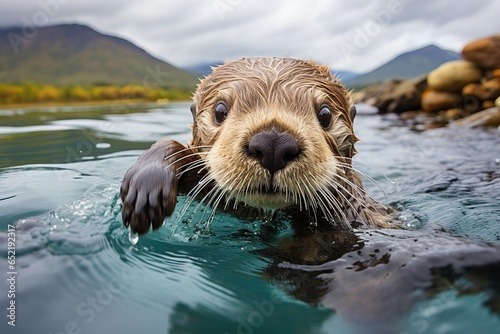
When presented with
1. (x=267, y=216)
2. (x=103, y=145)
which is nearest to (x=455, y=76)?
(x=103, y=145)

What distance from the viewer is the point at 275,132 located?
2684mm

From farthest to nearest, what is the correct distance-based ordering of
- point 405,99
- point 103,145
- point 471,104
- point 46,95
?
1. point 46,95
2. point 405,99
3. point 471,104
4. point 103,145

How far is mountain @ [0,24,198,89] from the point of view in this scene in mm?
102062

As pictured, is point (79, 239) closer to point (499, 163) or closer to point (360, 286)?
point (360, 286)

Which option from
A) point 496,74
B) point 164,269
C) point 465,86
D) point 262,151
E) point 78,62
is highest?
point 78,62

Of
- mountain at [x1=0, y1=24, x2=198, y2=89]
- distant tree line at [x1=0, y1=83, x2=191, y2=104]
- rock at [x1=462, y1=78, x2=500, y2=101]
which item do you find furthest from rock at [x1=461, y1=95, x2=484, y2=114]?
mountain at [x1=0, y1=24, x2=198, y2=89]

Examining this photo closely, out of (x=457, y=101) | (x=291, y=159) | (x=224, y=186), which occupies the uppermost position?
(x=457, y=101)

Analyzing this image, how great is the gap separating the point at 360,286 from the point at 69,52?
5749 inches

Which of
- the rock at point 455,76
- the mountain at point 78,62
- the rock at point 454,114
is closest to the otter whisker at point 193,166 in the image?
the rock at point 454,114

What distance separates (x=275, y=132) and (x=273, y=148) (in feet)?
0.34

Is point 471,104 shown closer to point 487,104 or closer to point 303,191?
point 487,104

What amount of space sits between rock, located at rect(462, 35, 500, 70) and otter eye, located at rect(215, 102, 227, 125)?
16591 millimetres

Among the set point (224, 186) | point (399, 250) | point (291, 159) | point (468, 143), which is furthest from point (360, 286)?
point (468, 143)

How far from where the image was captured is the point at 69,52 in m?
134
